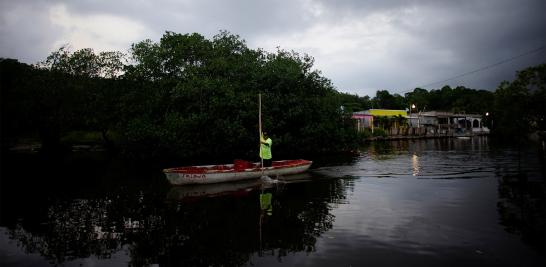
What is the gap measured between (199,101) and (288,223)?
62.2 ft

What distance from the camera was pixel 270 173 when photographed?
64.9 feet

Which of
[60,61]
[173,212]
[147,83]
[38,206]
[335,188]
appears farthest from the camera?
[60,61]

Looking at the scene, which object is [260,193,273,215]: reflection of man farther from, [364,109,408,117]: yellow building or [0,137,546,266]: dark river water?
[364,109,408,117]: yellow building

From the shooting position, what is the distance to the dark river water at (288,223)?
27.3 feet

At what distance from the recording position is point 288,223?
11055 millimetres

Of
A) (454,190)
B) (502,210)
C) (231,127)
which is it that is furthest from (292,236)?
(231,127)

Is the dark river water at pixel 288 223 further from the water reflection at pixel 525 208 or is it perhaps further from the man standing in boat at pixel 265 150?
the man standing in boat at pixel 265 150

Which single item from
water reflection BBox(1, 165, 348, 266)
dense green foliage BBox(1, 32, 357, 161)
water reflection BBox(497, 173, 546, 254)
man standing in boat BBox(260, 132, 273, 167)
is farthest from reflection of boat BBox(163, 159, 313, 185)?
water reflection BBox(497, 173, 546, 254)

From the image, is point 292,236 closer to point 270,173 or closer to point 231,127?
point 270,173

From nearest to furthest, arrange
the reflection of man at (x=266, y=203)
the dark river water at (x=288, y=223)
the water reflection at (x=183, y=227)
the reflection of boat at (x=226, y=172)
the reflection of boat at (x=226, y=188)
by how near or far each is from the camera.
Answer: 1. the dark river water at (x=288, y=223)
2. the water reflection at (x=183, y=227)
3. the reflection of man at (x=266, y=203)
4. the reflection of boat at (x=226, y=188)
5. the reflection of boat at (x=226, y=172)

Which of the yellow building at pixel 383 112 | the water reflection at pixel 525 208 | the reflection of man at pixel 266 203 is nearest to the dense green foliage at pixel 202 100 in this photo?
the reflection of man at pixel 266 203

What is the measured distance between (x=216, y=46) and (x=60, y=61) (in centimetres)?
2007

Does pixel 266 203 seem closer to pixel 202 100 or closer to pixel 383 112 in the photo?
pixel 202 100

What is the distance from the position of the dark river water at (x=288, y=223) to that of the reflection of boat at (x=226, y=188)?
93mm
